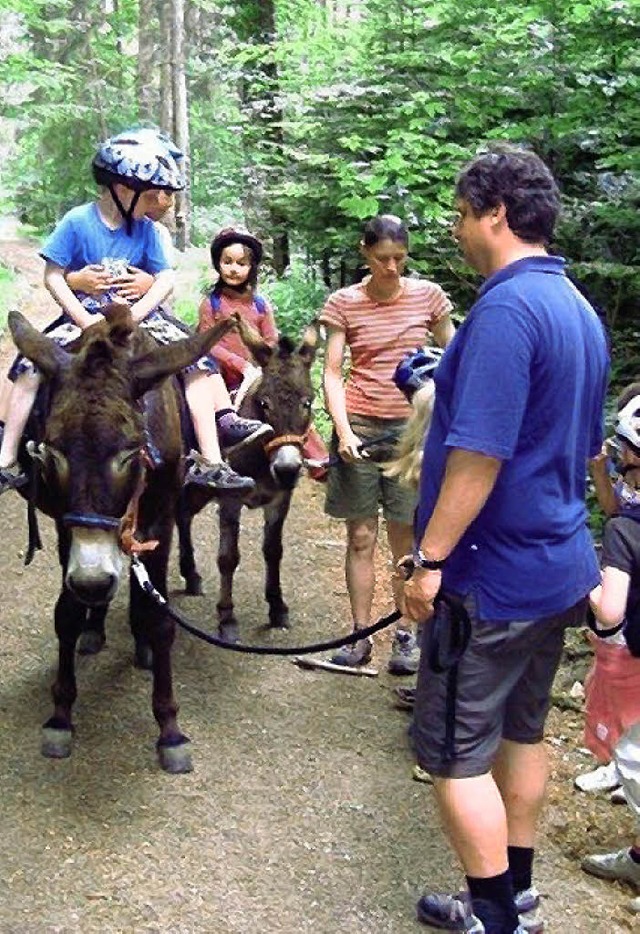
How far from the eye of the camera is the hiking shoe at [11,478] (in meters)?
4.72

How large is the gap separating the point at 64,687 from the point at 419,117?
23.0 ft

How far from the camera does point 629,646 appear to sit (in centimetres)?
374

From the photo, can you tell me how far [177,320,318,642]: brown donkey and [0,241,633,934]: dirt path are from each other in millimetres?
410

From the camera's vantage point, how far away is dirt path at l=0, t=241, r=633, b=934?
3768 mm

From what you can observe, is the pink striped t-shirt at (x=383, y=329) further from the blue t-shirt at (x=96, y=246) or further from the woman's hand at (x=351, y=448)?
the blue t-shirt at (x=96, y=246)

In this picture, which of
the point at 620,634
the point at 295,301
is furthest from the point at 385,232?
the point at 295,301

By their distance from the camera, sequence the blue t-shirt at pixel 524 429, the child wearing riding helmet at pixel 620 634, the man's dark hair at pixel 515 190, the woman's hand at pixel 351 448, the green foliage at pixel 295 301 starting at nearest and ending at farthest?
the blue t-shirt at pixel 524 429, the man's dark hair at pixel 515 190, the child wearing riding helmet at pixel 620 634, the woman's hand at pixel 351 448, the green foliage at pixel 295 301

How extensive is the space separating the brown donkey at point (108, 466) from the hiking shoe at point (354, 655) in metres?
1.41

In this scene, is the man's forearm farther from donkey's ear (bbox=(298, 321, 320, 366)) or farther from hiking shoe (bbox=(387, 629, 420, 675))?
donkey's ear (bbox=(298, 321, 320, 366))

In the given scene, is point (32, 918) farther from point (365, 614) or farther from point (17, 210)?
point (17, 210)

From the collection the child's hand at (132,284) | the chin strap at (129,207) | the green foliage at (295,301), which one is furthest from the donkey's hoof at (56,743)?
the green foliage at (295,301)

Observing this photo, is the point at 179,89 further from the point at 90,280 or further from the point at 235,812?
the point at 235,812

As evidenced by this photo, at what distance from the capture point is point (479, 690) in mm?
3064

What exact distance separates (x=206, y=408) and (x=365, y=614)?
1.63 meters
